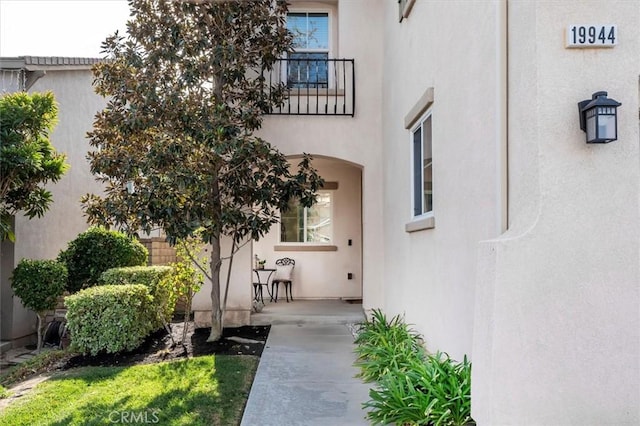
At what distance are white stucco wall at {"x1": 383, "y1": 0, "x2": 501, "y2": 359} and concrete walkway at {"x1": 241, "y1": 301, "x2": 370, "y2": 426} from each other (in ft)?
3.60

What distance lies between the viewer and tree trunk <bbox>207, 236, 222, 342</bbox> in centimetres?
699

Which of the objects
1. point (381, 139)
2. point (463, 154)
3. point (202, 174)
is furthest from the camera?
point (381, 139)

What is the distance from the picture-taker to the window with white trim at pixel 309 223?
35.1 ft

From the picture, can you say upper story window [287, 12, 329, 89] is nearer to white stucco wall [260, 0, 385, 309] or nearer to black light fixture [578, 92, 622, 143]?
white stucco wall [260, 0, 385, 309]

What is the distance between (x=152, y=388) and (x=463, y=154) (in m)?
4.18

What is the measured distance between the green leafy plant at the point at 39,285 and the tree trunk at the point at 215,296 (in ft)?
9.90

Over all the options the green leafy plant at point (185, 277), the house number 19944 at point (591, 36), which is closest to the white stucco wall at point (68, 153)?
the green leafy plant at point (185, 277)

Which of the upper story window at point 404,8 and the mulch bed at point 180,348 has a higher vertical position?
the upper story window at point 404,8

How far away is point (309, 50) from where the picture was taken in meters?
8.73

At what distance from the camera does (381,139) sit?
820cm

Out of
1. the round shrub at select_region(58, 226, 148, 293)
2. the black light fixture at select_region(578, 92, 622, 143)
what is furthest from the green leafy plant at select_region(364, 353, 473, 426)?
the round shrub at select_region(58, 226, 148, 293)

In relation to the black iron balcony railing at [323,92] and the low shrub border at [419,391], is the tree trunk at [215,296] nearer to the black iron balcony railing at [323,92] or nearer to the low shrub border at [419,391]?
the black iron balcony railing at [323,92]

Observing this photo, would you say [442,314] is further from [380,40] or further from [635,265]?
[380,40]

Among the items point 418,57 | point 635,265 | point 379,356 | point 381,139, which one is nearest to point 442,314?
point 379,356
